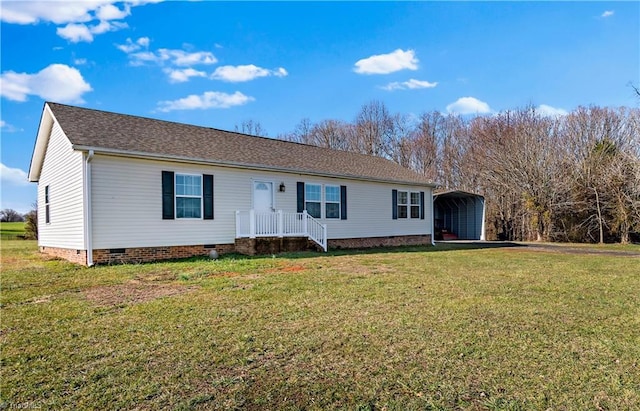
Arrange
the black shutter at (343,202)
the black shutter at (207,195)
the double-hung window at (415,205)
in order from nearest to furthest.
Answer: the black shutter at (207,195) → the black shutter at (343,202) → the double-hung window at (415,205)

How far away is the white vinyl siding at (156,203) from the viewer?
10258 mm

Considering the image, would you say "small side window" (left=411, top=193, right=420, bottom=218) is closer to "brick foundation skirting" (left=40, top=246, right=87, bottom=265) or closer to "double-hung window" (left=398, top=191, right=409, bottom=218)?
"double-hung window" (left=398, top=191, right=409, bottom=218)

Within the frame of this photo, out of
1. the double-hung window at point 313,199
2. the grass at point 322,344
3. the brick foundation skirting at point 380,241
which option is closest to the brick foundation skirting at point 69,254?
the grass at point 322,344

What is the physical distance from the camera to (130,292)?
639 cm

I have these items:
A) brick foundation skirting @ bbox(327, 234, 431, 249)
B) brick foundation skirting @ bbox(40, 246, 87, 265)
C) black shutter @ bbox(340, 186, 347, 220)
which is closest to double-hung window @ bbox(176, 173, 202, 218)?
brick foundation skirting @ bbox(40, 246, 87, 265)

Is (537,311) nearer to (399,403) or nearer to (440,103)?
(399,403)

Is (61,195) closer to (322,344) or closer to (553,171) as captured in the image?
(322,344)

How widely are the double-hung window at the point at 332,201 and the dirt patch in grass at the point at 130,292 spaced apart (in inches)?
349

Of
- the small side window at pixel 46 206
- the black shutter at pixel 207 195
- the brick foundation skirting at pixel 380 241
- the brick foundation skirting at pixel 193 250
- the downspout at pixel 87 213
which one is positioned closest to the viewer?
the downspout at pixel 87 213

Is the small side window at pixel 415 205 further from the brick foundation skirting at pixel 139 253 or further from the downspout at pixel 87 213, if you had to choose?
the downspout at pixel 87 213

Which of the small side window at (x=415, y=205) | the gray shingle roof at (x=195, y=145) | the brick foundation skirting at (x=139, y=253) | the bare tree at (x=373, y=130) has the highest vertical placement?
the bare tree at (x=373, y=130)

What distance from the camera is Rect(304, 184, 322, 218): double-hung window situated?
14.7 metres

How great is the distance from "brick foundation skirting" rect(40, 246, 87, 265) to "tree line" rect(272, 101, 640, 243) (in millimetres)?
20771

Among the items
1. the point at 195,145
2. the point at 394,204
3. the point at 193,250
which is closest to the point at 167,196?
the point at 193,250
